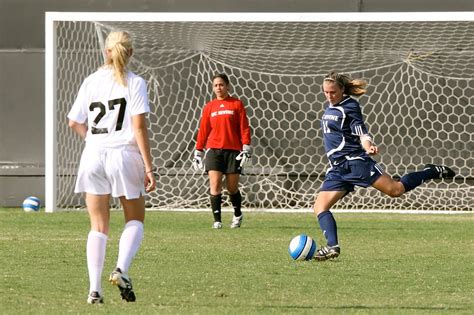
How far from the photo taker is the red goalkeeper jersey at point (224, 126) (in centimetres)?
1504

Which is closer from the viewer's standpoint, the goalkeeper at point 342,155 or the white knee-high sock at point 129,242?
the white knee-high sock at point 129,242

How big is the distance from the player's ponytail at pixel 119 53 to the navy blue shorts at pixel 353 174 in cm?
385

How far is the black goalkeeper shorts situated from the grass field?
29.6 inches

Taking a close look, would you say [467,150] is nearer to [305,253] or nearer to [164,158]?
[164,158]

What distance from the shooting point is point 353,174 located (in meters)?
11.0

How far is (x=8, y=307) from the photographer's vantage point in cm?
755

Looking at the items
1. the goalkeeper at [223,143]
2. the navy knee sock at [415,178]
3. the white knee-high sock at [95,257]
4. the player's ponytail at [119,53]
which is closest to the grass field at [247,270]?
the white knee-high sock at [95,257]

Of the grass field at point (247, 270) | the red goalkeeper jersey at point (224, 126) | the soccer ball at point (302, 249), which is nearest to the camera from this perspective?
the grass field at point (247, 270)

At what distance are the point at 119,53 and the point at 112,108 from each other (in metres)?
0.36

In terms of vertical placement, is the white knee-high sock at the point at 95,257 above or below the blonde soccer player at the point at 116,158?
below

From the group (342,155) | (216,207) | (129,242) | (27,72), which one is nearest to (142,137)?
(129,242)

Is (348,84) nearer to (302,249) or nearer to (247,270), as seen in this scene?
(302,249)

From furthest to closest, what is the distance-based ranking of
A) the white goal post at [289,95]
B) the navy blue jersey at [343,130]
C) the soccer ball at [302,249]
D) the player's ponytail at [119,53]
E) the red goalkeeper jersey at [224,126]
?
the white goal post at [289,95] < the red goalkeeper jersey at [224,126] < the navy blue jersey at [343,130] < the soccer ball at [302,249] < the player's ponytail at [119,53]

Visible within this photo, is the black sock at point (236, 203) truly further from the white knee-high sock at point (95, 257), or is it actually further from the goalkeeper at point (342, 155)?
the white knee-high sock at point (95, 257)
